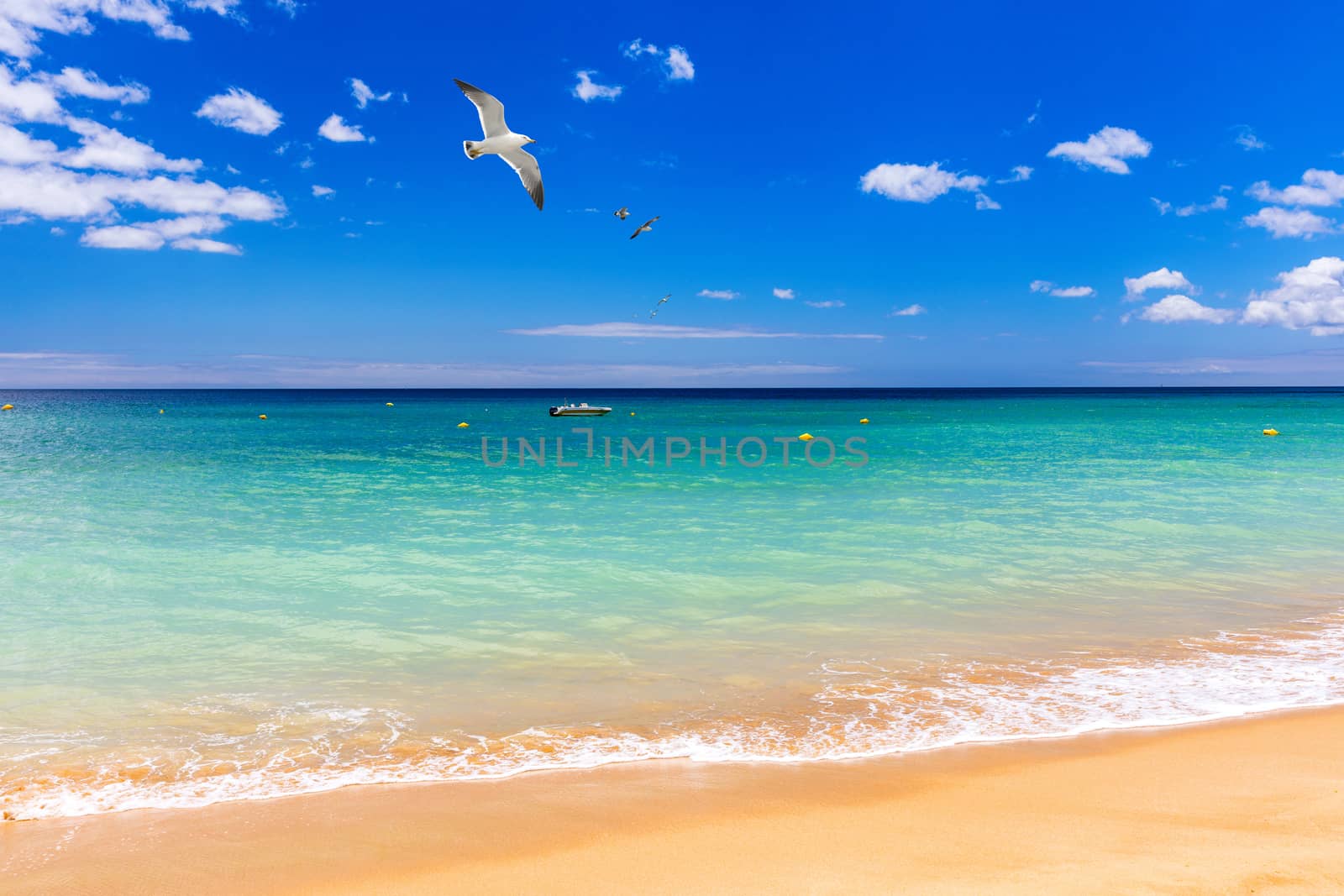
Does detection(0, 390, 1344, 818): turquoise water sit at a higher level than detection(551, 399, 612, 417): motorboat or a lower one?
lower

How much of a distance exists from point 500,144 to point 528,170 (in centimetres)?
68

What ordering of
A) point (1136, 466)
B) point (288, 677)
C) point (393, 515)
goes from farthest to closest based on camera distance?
point (1136, 466) → point (393, 515) → point (288, 677)

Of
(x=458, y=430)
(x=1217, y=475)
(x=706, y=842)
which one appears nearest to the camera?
(x=706, y=842)

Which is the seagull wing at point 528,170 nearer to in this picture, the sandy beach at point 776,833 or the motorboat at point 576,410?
the sandy beach at point 776,833

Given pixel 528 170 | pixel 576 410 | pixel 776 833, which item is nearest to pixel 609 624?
pixel 776 833

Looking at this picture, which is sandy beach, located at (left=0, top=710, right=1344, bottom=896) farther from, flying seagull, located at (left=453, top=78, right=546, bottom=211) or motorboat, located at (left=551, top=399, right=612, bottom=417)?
motorboat, located at (left=551, top=399, right=612, bottom=417)

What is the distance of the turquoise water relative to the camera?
610cm

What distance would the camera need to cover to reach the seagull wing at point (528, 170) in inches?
509

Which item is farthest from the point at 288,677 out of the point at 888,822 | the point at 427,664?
the point at 888,822

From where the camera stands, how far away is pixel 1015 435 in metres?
49.4

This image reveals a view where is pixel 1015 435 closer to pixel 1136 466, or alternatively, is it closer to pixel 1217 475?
pixel 1136 466

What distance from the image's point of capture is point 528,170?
43.0 feet

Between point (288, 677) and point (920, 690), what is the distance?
19.1ft

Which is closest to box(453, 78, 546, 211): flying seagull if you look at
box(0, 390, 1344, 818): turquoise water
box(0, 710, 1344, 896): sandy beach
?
box(0, 390, 1344, 818): turquoise water
